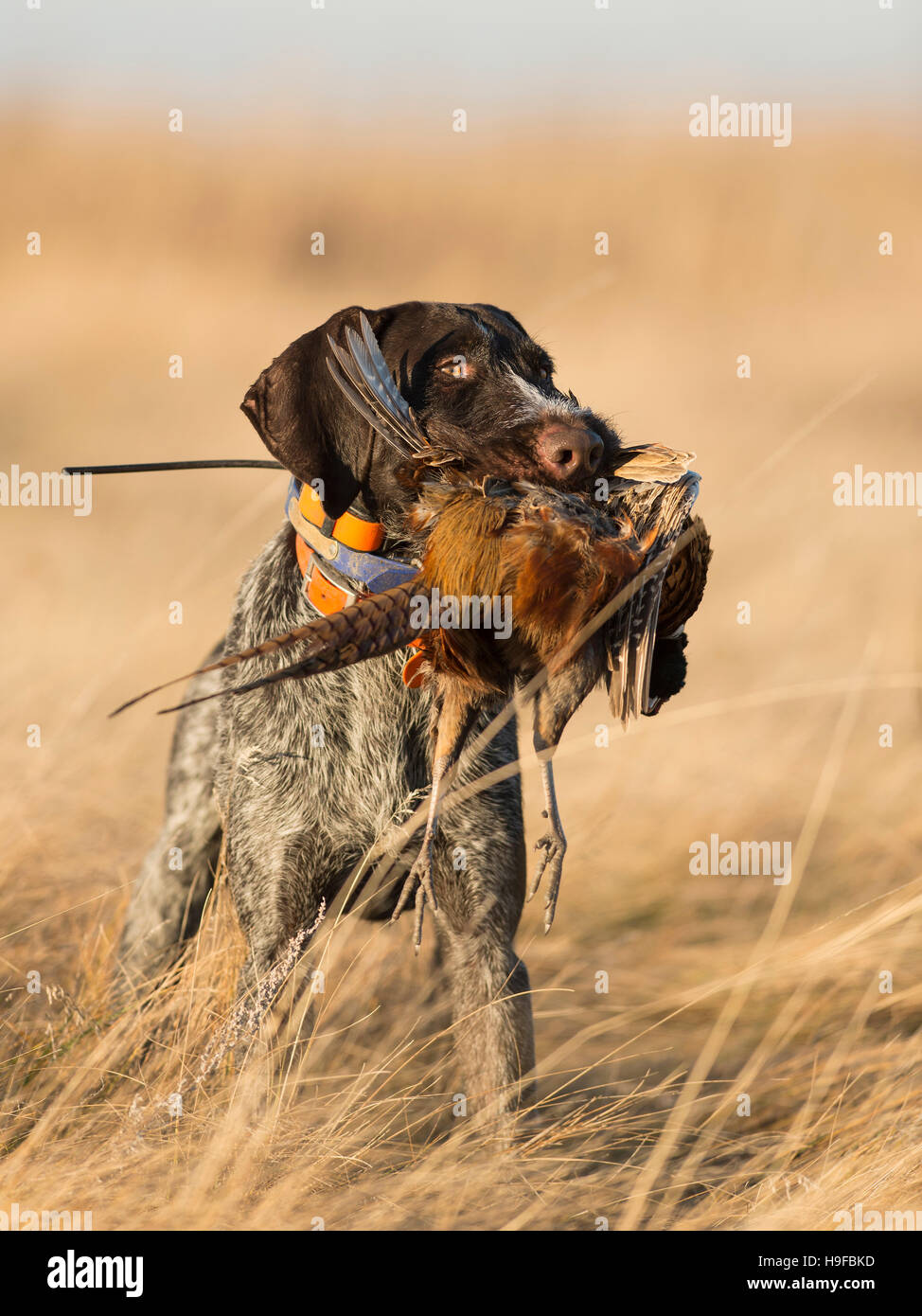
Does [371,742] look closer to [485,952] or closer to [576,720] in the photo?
[485,952]

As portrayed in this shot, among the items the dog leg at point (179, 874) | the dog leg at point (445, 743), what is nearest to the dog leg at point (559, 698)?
the dog leg at point (445, 743)

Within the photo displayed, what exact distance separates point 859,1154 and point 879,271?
637 inches

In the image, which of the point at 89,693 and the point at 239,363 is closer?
the point at 89,693

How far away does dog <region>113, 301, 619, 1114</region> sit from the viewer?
11.2 ft

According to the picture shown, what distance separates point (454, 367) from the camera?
11.8 feet

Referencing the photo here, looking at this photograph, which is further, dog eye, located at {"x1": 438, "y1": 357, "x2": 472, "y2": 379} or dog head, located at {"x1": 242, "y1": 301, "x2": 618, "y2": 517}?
dog eye, located at {"x1": 438, "y1": 357, "x2": 472, "y2": 379}

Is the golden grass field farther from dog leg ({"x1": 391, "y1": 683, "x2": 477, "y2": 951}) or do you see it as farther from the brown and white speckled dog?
dog leg ({"x1": 391, "y1": 683, "x2": 477, "y2": 951})

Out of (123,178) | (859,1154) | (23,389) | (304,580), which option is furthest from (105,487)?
(859,1154)

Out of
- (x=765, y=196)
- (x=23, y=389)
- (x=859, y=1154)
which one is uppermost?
(x=765, y=196)

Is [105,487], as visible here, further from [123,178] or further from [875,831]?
[875,831]

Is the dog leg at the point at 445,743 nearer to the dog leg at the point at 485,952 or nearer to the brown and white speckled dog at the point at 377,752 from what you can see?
the brown and white speckled dog at the point at 377,752

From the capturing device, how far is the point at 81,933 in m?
4.90

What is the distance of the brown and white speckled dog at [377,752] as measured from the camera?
3.43m

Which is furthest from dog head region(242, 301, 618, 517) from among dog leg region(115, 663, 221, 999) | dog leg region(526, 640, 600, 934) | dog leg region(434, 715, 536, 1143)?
dog leg region(115, 663, 221, 999)
